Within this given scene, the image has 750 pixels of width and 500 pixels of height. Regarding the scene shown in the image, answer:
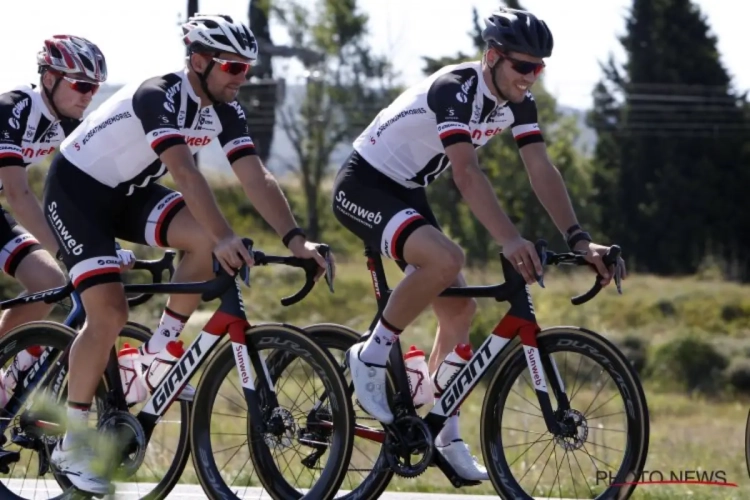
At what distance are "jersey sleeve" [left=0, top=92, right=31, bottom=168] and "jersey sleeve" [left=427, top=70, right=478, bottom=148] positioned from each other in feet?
7.58

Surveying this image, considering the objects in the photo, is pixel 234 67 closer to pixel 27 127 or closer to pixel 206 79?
pixel 206 79

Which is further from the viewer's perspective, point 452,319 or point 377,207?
point 452,319

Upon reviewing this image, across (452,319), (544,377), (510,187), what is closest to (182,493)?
(452,319)

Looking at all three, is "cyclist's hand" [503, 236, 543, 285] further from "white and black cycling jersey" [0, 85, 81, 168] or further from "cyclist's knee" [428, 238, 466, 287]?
"white and black cycling jersey" [0, 85, 81, 168]

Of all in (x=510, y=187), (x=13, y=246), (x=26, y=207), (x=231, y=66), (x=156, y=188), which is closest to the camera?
(x=231, y=66)

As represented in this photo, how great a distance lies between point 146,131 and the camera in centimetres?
600

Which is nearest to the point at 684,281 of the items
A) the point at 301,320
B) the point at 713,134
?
the point at 713,134

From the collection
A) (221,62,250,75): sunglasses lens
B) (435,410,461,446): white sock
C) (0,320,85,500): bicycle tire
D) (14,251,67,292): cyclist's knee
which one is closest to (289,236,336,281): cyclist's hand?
(221,62,250,75): sunglasses lens

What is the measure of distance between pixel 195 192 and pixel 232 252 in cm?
32

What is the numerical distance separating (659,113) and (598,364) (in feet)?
195

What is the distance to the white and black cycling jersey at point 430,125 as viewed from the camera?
241 inches

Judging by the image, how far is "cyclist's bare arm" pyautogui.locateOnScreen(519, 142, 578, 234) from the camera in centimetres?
629

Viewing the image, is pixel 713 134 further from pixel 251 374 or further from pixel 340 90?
pixel 251 374

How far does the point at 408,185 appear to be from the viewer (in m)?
6.43
